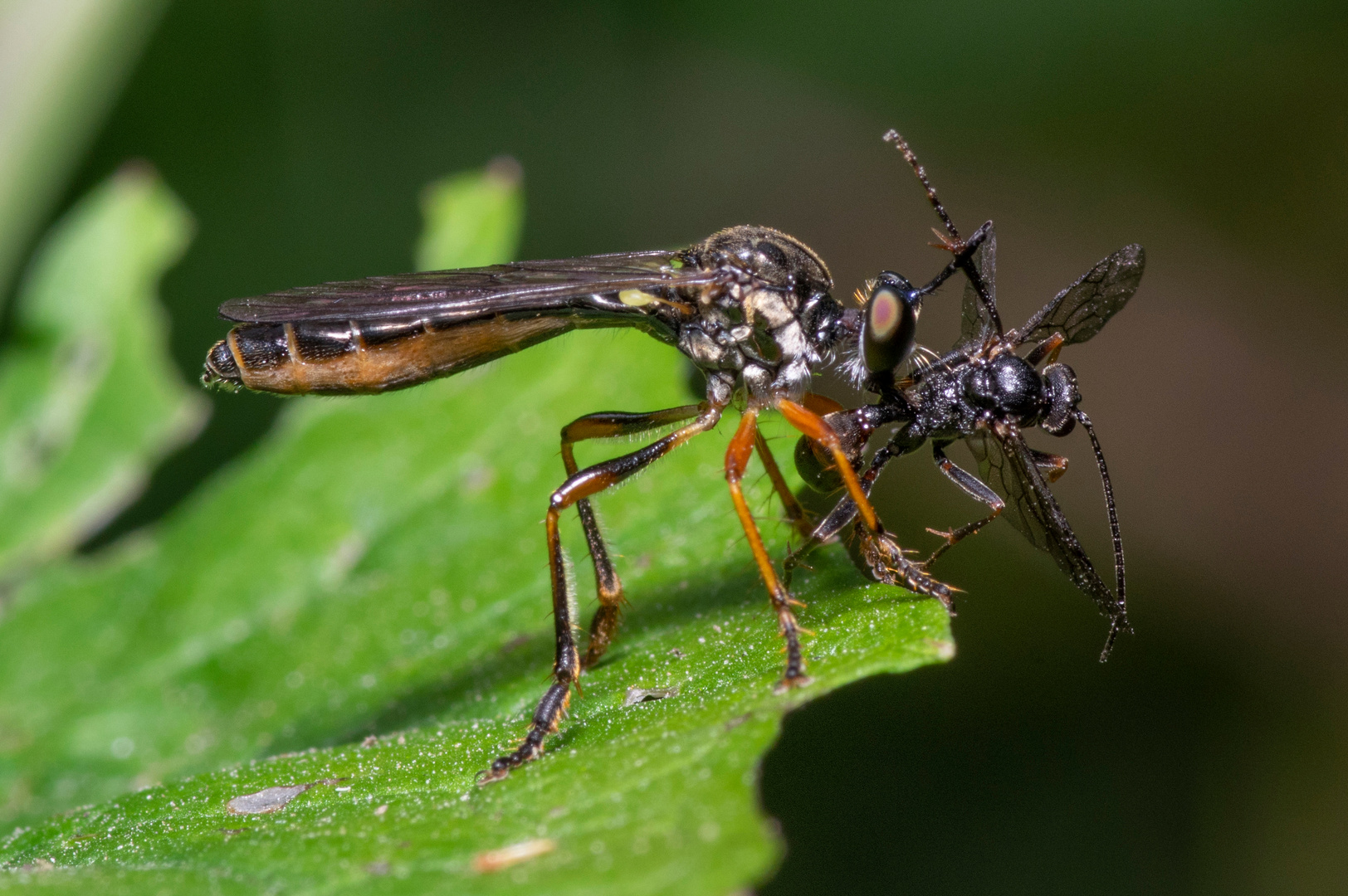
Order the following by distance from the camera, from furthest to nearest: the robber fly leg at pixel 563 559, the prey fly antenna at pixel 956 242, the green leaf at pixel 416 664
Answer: the prey fly antenna at pixel 956 242, the robber fly leg at pixel 563 559, the green leaf at pixel 416 664

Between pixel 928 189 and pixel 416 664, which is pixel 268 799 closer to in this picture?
pixel 416 664

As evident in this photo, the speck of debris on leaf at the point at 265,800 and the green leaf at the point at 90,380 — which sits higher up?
the green leaf at the point at 90,380

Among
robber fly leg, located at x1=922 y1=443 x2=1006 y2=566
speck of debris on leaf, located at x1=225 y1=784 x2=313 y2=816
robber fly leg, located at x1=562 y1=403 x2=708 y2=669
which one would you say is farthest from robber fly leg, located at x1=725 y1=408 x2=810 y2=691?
speck of debris on leaf, located at x1=225 y1=784 x2=313 y2=816

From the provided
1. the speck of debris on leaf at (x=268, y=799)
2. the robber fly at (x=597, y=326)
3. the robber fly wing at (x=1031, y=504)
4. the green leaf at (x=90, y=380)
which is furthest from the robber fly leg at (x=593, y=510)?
the green leaf at (x=90, y=380)

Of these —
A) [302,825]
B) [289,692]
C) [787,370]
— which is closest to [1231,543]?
[787,370]

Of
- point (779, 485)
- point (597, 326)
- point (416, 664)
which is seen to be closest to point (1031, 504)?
point (779, 485)

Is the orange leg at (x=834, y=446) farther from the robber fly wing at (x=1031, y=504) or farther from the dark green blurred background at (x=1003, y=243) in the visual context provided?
the dark green blurred background at (x=1003, y=243)
